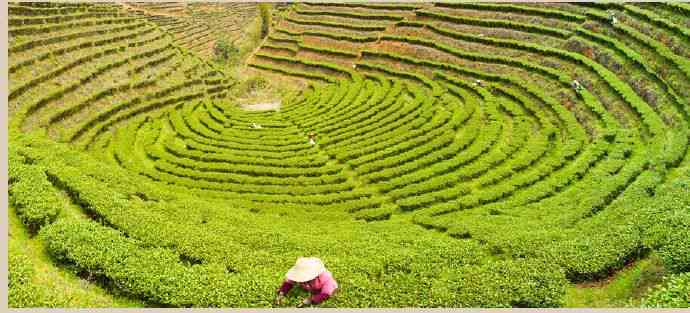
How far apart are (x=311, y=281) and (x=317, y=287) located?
251mm

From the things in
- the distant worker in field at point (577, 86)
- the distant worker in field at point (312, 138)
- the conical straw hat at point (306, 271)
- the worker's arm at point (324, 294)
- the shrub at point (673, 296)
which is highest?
the distant worker in field at point (577, 86)

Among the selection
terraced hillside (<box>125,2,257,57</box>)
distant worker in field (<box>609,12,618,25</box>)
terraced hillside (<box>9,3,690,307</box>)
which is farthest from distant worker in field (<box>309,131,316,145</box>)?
terraced hillside (<box>125,2,257,57</box>)

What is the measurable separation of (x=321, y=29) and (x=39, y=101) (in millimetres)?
33069

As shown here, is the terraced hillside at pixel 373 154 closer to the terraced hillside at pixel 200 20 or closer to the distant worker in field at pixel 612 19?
the distant worker in field at pixel 612 19

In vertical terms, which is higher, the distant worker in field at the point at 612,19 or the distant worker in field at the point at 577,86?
the distant worker in field at the point at 612,19

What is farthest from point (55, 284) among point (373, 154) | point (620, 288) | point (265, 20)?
point (265, 20)

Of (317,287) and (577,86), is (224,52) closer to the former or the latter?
(577,86)

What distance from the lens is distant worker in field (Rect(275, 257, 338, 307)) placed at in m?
14.1

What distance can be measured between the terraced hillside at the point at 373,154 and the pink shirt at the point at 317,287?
366mm

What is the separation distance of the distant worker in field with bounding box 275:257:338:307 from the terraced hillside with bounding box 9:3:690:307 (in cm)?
35

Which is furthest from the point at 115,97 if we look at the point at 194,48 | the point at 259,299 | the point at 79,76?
the point at 259,299

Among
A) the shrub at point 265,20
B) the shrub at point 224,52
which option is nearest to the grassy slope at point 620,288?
the shrub at point 224,52

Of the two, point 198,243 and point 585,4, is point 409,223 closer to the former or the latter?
point 198,243

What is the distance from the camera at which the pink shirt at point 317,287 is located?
1435cm
